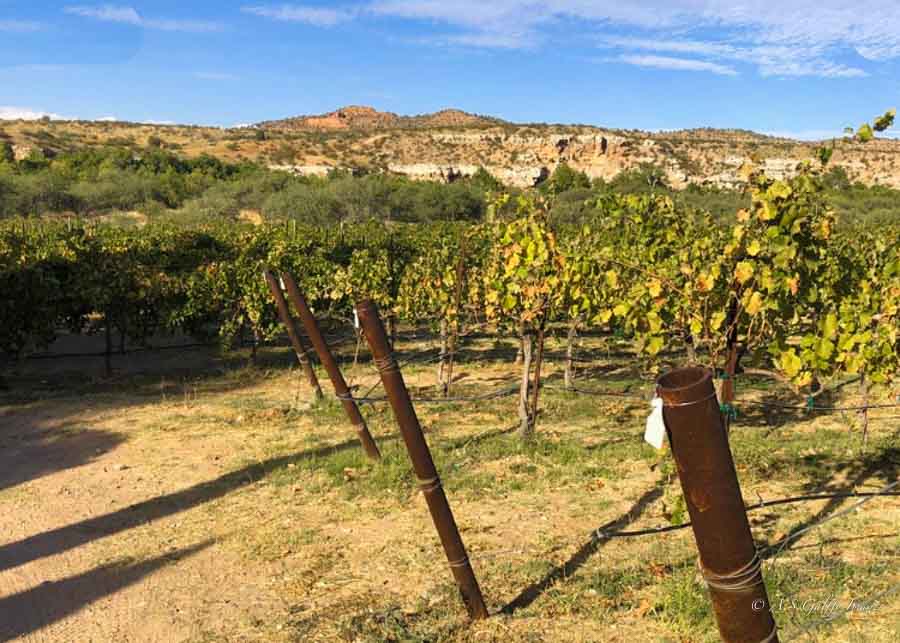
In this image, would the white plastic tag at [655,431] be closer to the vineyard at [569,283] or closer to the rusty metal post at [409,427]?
the rusty metal post at [409,427]

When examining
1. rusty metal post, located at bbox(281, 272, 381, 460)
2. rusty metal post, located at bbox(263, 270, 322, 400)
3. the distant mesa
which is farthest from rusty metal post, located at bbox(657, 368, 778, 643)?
the distant mesa

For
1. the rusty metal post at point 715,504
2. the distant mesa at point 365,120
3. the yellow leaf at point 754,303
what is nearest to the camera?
the rusty metal post at point 715,504

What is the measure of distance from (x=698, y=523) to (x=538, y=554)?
14.3 feet

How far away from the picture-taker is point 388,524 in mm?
6621

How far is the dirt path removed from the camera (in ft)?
16.5

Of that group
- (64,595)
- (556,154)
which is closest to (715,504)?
(64,595)

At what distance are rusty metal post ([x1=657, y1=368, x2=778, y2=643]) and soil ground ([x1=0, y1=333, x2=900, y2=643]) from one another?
163cm

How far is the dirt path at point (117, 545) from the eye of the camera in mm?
5035

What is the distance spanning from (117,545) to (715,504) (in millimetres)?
6071

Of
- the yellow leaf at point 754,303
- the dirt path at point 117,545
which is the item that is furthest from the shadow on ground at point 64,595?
the yellow leaf at point 754,303

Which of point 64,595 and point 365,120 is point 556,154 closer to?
point 365,120

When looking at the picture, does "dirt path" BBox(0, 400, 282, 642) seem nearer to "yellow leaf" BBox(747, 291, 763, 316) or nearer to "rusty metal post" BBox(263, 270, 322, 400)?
"rusty metal post" BBox(263, 270, 322, 400)

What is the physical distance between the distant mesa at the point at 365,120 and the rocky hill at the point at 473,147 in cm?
1674

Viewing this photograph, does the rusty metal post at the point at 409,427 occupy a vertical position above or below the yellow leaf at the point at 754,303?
below
